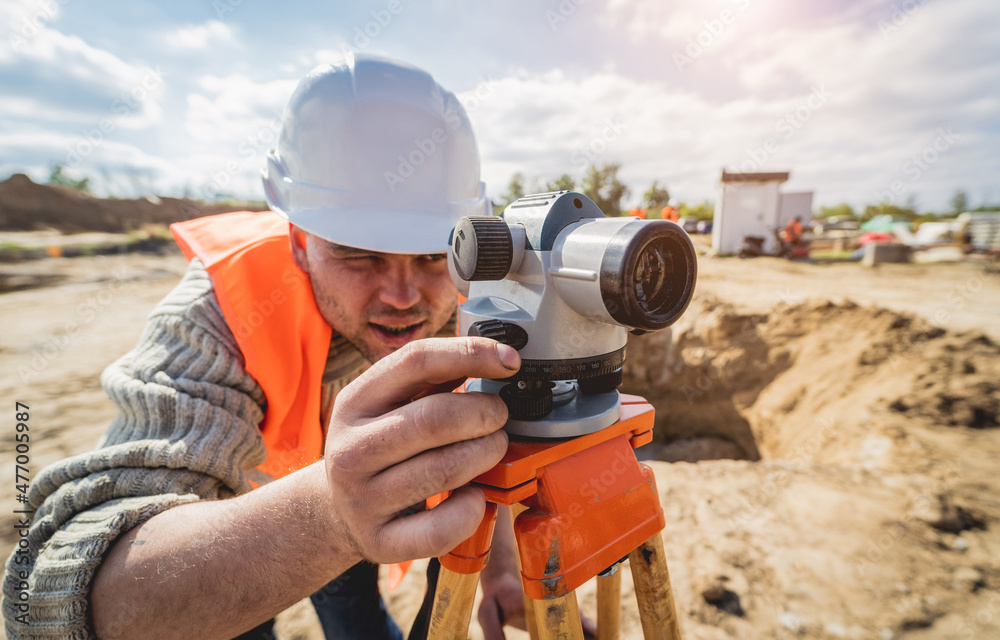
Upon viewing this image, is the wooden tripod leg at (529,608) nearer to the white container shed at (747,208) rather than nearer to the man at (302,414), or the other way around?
the man at (302,414)

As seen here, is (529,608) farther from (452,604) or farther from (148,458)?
(148,458)

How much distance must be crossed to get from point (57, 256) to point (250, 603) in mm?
17974

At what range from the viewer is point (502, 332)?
2.91 feet

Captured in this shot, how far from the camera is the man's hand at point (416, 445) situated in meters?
0.79

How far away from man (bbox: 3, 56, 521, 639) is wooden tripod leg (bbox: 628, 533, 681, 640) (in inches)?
20.7

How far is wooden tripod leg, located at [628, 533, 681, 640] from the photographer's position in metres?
1.06

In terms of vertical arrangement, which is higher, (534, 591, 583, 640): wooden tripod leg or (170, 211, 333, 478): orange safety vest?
(170, 211, 333, 478): orange safety vest

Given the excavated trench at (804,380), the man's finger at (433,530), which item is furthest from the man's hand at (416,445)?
the excavated trench at (804,380)

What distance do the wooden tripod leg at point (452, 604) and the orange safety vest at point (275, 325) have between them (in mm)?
1083

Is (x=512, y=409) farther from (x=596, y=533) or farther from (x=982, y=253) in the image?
(x=982, y=253)

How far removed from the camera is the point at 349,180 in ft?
5.77

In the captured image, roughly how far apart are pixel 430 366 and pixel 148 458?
1.01 m

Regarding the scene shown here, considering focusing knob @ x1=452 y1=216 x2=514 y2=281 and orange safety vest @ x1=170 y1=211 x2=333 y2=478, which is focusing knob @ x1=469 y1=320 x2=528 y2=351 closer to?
focusing knob @ x1=452 y1=216 x2=514 y2=281

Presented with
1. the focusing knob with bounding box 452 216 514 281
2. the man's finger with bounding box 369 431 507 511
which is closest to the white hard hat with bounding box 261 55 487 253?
the focusing knob with bounding box 452 216 514 281
